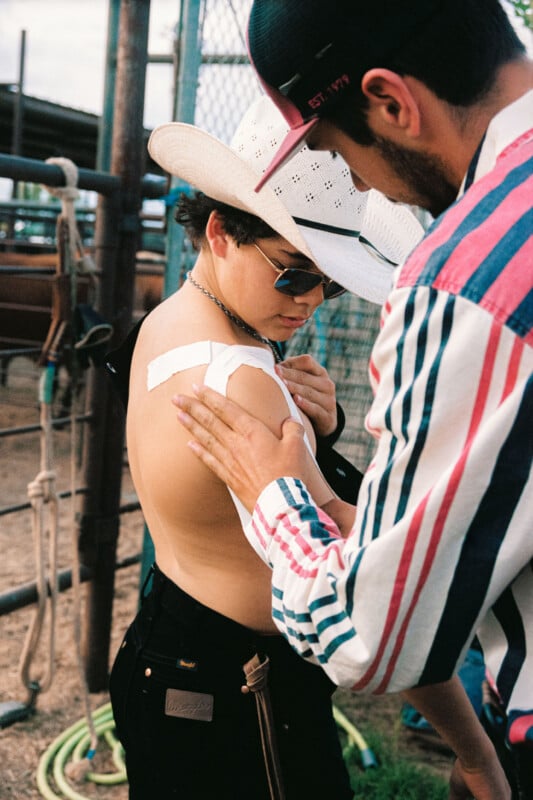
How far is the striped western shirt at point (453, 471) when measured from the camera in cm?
78

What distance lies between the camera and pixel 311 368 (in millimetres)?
1744

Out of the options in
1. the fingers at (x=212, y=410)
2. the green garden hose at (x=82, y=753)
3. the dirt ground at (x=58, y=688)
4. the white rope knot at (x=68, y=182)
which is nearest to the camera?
the fingers at (x=212, y=410)

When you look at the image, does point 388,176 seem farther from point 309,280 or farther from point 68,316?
point 68,316

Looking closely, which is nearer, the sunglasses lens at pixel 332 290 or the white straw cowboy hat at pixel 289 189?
the white straw cowboy hat at pixel 289 189

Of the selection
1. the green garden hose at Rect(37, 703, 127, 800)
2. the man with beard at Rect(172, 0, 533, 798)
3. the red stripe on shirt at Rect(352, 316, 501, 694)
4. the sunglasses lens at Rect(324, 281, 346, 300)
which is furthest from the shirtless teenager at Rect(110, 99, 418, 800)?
the green garden hose at Rect(37, 703, 127, 800)

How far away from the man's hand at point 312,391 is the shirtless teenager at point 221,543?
0.05m

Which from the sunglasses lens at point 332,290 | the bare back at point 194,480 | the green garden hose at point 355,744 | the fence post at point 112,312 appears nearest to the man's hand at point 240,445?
the bare back at point 194,480

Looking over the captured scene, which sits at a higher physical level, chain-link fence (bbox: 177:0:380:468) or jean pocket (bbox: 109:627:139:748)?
chain-link fence (bbox: 177:0:380:468)

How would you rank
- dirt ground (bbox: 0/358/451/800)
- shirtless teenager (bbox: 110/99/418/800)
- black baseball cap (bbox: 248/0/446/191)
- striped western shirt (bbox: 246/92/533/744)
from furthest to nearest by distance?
dirt ground (bbox: 0/358/451/800) → shirtless teenager (bbox: 110/99/418/800) → black baseball cap (bbox: 248/0/446/191) → striped western shirt (bbox: 246/92/533/744)

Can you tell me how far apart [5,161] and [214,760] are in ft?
6.03

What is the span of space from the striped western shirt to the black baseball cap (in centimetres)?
16

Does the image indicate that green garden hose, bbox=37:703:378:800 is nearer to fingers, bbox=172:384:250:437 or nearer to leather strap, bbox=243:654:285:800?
leather strap, bbox=243:654:285:800

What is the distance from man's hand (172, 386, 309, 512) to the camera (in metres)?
1.08

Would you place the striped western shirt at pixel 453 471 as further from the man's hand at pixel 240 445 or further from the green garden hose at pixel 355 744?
the green garden hose at pixel 355 744
